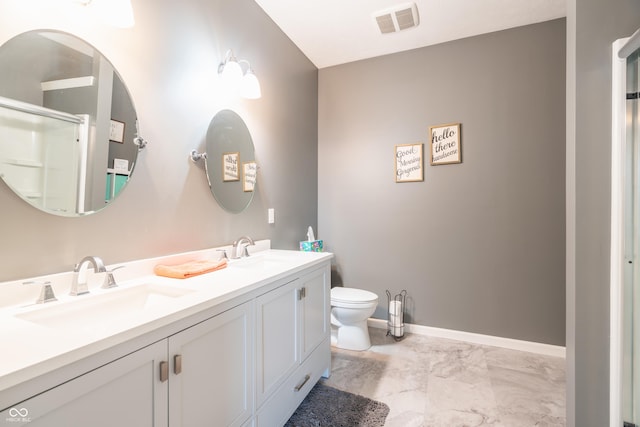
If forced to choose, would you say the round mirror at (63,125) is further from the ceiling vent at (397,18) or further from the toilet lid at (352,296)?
the ceiling vent at (397,18)

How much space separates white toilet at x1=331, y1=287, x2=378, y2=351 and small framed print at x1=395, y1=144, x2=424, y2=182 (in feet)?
3.67

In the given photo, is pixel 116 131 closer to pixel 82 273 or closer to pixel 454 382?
pixel 82 273

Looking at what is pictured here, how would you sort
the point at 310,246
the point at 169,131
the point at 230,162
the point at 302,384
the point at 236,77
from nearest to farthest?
the point at 169,131 → the point at 302,384 → the point at 236,77 → the point at 230,162 → the point at 310,246

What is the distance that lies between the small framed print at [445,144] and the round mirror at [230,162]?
5.25ft

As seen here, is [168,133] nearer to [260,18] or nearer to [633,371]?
[260,18]

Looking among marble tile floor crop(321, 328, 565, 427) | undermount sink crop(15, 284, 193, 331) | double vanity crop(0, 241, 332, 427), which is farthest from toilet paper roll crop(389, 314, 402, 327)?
undermount sink crop(15, 284, 193, 331)

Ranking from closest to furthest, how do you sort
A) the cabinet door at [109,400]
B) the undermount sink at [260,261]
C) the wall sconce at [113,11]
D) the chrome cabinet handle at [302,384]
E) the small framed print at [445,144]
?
1. the cabinet door at [109,400]
2. the wall sconce at [113,11]
3. the chrome cabinet handle at [302,384]
4. the undermount sink at [260,261]
5. the small framed print at [445,144]

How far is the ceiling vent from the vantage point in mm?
2185

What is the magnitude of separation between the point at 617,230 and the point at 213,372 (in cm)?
158

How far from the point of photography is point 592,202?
45.8 inches

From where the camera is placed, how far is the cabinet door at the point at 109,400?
0.58 meters

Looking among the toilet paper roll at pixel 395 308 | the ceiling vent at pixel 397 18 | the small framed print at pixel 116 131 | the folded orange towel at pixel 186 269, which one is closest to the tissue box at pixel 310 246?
the toilet paper roll at pixel 395 308

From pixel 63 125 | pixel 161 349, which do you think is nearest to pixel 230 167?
pixel 63 125

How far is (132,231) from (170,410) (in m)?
0.76
